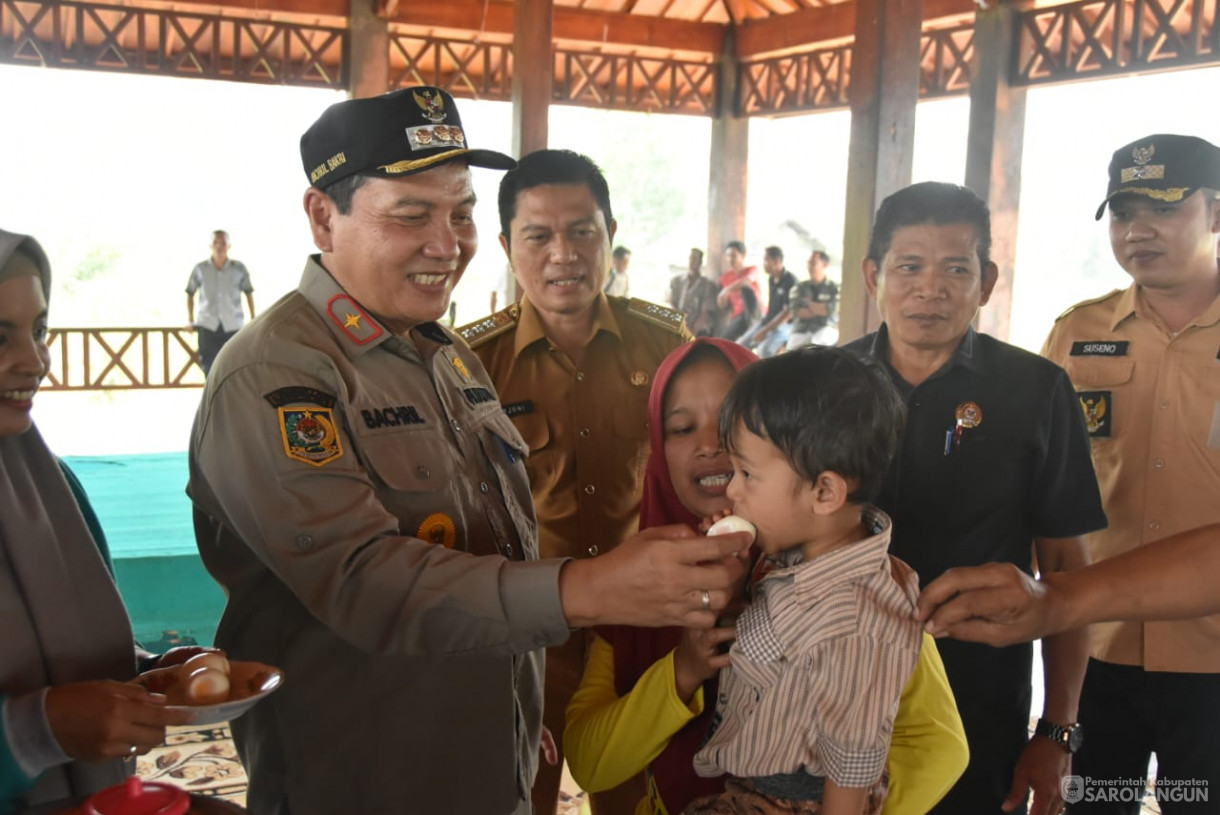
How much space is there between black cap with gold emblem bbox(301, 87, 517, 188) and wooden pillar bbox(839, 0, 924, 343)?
168 inches

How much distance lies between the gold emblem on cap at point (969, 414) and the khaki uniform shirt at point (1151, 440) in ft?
2.47

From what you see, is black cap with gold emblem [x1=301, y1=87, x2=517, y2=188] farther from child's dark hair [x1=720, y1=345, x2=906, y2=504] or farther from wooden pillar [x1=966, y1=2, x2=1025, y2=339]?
wooden pillar [x1=966, y1=2, x2=1025, y2=339]

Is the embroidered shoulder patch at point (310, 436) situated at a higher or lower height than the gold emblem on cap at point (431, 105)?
lower

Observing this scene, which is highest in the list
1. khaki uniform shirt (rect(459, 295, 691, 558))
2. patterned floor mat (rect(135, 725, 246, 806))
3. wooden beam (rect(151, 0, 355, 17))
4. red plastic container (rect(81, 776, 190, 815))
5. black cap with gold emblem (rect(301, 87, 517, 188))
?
wooden beam (rect(151, 0, 355, 17))

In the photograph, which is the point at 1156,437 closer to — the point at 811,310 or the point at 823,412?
the point at 823,412

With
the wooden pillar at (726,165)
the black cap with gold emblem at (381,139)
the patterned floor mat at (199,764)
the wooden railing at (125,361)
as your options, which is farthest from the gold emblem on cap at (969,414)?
the wooden pillar at (726,165)

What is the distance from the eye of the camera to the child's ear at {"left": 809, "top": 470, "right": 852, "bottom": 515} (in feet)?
5.31

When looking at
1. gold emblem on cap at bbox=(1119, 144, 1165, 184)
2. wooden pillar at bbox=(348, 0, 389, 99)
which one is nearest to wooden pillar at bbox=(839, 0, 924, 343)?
gold emblem on cap at bbox=(1119, 144, 1165, 184)

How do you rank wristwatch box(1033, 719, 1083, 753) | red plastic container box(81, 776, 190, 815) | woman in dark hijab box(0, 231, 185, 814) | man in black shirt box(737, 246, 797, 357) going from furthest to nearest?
man in black shirt box(737, 246, 797, 357) → wristwatch box(1033, 719, 1083, 753) → woman in dark hijab box(0, 231, 185, 814) → red plastic container box(81, 776, 190, 815)

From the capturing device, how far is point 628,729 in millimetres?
1787

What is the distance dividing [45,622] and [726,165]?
11.5 meters

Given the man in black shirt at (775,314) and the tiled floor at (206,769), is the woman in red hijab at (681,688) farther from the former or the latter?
the man in black shirt at (775,314)

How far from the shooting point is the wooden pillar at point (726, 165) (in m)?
11.9

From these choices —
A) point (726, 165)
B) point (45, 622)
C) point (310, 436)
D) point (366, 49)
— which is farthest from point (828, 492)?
point (726, 165)
